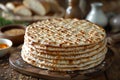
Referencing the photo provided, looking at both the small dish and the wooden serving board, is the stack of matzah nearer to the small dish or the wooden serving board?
the wooden serving board

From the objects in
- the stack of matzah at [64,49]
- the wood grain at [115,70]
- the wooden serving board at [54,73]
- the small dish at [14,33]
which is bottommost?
the wood grain at [115,70]

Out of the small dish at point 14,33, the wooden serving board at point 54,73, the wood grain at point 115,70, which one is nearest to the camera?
the wooden serving board at point 54,73

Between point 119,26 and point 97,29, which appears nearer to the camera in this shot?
point 97,29

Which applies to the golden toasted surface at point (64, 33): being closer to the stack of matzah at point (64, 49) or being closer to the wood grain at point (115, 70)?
the stack of matzah at point (64, 49)

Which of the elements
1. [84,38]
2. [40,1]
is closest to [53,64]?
[84,38]

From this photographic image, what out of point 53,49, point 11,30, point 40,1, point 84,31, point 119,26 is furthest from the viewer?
point 40,1

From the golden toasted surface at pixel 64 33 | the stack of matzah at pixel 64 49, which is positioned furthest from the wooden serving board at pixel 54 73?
the golden toasted surface at pixel 64 33

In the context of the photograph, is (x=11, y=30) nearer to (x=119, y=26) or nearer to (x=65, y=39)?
(x=65, y=39)
